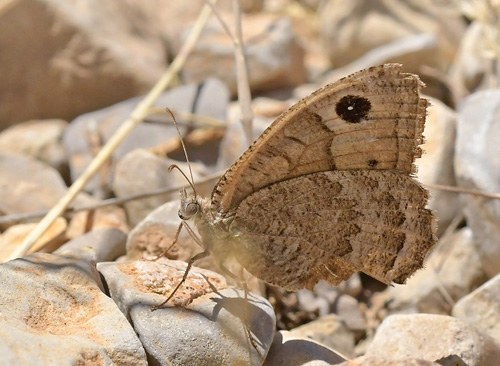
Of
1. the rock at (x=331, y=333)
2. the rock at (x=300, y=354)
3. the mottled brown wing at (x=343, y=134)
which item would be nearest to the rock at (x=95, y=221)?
the rock at (x=331, y=333)

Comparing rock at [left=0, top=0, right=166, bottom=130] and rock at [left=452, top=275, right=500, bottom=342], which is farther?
rock at [left=0, top=0, right=166, bottom=130]

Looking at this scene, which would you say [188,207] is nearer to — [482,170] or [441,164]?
[482,170]

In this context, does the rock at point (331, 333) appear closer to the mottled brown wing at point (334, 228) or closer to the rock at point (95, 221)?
the mottled brown wing at point (334, 228)

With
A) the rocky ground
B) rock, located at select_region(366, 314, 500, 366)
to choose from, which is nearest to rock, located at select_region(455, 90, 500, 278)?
the rocky ground

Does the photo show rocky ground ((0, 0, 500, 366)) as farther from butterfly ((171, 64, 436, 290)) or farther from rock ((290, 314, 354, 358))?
butterfly ((171, 64, 436, 290))

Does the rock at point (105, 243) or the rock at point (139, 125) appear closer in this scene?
the rock at point (105, 243)
